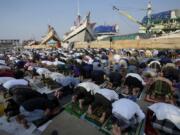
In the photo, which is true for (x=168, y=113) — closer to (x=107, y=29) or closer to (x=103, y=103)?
(x=103, y=103)

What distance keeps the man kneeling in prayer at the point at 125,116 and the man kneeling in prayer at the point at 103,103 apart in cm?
70

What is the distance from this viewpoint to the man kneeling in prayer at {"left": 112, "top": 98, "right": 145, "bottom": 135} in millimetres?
7932

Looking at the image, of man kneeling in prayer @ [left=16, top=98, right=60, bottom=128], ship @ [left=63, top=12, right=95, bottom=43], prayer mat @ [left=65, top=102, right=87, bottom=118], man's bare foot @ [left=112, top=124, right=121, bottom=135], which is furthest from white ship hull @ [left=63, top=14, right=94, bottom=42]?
man's bare foot @ [left=112, top=124, right=121, bottom=135]

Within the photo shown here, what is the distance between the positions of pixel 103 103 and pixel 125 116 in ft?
5.45

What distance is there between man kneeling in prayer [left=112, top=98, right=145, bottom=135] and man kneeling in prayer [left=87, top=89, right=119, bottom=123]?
704 millimetres

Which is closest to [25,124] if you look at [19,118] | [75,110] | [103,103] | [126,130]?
[19,118]

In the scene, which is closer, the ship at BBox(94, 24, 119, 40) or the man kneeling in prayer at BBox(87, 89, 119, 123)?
the man kneeling in prayer at BBox(87, 89, 119, 123)

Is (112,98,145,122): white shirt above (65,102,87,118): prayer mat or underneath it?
above

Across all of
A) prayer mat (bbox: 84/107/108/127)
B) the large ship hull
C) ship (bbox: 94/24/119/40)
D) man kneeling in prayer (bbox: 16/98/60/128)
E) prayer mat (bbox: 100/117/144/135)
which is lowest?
prayer mat (bbox: 100/117/144/135)

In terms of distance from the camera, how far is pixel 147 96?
13.0 meters

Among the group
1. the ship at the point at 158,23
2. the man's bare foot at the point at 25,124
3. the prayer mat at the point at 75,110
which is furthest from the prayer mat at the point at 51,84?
the ship at the point at 158,23

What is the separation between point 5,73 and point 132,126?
10.9m

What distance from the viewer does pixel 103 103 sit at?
9328mm

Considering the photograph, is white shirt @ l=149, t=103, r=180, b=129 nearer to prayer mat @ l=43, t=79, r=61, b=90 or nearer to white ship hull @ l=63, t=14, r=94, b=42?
prayer mat @ l=43, t=79, r=61, b=90
